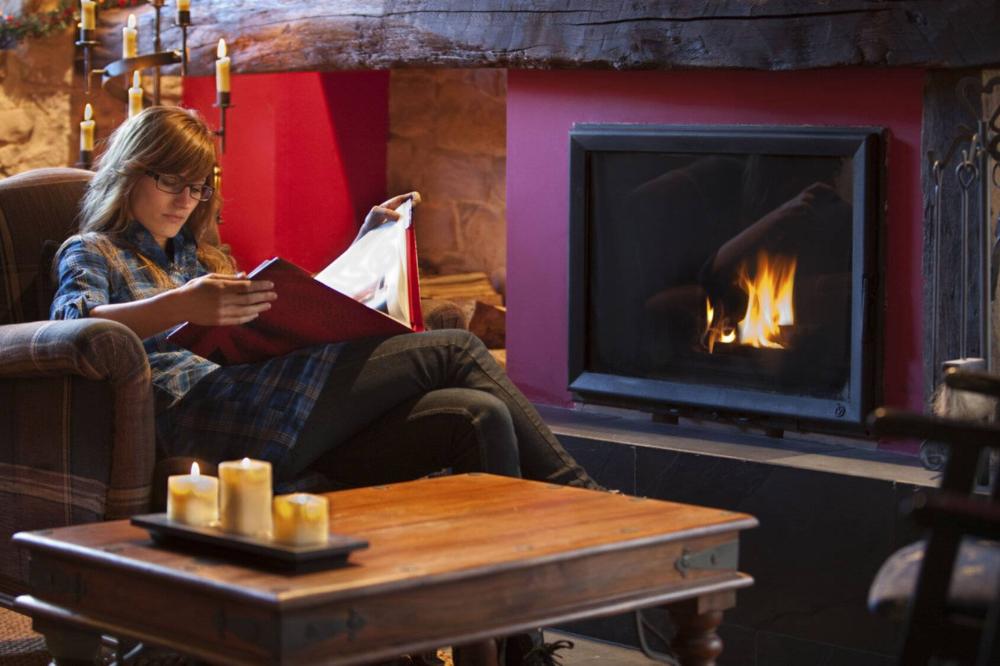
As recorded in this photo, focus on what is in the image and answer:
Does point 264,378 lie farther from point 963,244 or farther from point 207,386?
point 963,244

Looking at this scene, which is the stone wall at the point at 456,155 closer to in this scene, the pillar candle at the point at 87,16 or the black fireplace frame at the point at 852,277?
the pillar candle at the point at 87,16

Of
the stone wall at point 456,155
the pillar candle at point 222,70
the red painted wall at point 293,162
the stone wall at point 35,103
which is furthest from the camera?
the stone wall at point 456,155

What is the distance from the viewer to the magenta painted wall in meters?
3.09

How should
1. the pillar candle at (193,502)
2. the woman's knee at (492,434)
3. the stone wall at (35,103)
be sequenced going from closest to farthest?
the pillar candle at (193,502) < the woman's knee at (492,434) < the stone wall at (35,103)

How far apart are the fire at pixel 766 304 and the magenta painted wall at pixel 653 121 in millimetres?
235

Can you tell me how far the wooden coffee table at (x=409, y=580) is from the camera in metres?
1.74

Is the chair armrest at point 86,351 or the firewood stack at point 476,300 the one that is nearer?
the chair armrest at point 86,351

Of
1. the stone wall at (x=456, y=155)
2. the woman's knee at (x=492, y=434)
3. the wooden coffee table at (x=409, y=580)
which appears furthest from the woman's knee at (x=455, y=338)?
the stone wall at (x=456, y=155)

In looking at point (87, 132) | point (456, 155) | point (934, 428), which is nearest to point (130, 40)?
point (87, 132)

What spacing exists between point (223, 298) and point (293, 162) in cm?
213

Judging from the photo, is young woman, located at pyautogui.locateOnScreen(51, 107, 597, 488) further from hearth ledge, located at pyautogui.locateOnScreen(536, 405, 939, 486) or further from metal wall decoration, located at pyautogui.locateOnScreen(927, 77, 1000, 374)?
metal wall decoration, located at pyautogui.locateOnScreen(927, 77, 1000, 374)

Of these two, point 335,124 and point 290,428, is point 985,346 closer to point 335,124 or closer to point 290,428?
point 290,428

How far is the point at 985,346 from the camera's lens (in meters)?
2.91

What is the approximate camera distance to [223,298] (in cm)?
255
